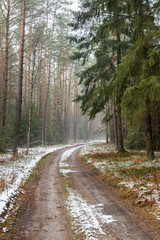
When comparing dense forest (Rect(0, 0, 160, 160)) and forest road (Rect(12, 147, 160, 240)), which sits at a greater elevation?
dense forest (Rect(0, 0, 160, 160))

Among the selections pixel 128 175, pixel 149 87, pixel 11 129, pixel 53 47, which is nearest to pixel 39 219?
pixel 128 175

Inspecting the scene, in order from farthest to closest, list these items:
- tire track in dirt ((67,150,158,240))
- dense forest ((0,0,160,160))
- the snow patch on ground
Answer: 1. dense forest ((0,0,160,160))
2. the snow patch on ground
3. tire track in dirt ((67,150,158,240))

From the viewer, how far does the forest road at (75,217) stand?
378 cm

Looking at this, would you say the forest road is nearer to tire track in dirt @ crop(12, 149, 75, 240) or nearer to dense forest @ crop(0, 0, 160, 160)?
tire track in dirt @ crop(12, 149, 75, 240)

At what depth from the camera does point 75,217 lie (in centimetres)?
455

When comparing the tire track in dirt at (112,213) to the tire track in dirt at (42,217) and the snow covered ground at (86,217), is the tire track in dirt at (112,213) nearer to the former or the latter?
the snow covered ground at (86,217)

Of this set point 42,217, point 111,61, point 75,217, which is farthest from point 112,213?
point 111,61

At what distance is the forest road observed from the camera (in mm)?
3783

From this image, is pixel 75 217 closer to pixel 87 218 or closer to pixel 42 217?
pixel 87 218

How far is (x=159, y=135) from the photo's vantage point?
603 inches

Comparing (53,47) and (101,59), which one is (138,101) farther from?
(53,47)

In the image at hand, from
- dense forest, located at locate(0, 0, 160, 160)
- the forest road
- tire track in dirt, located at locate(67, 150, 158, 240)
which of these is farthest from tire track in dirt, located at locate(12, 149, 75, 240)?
dense forest, located at locate(0, 0, 160, 160)

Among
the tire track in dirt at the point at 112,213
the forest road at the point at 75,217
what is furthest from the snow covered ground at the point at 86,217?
the tire track in dirt at the point at 112,213

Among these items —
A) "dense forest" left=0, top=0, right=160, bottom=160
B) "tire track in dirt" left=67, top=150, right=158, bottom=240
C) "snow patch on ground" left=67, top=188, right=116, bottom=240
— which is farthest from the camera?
"dense forest" left=0, top=0, right=160, bottom=160
